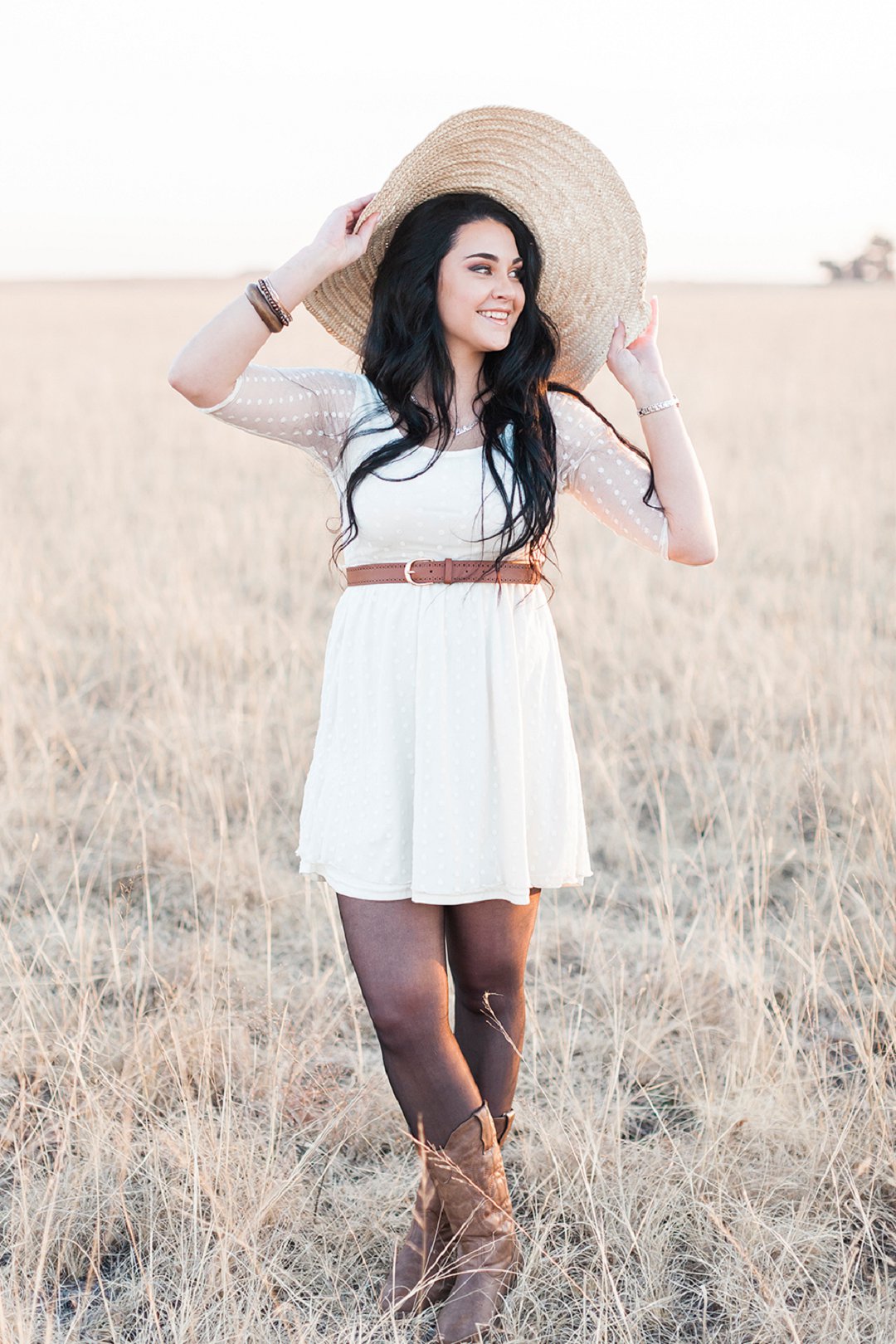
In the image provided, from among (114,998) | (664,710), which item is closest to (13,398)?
(664,710)

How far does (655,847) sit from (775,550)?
425 cm

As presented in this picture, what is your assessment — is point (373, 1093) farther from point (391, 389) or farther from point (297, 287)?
point (297, 287)

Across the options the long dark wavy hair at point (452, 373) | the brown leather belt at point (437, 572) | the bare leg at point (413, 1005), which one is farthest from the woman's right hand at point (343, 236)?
the bare leg at point (413, 1005)

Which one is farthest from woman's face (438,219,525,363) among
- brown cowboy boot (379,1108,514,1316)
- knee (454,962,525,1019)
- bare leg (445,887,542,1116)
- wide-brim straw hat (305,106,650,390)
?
brown cowboy boot (379,1108,514,1316)

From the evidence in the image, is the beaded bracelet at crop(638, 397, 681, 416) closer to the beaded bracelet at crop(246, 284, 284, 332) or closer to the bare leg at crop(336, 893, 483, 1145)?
the beaded bracelet at crop(246, 284, 284, 332)

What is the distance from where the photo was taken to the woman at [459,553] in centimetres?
237

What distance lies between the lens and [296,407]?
2.53m

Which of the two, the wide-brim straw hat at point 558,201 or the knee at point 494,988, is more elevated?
the wide-brim straw hat at point 558,201

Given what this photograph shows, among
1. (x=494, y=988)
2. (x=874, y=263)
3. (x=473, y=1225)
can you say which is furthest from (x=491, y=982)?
(x=874, y=263)

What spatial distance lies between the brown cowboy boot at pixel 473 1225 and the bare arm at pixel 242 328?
159 cm

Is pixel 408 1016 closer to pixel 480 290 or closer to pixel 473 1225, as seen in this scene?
pixel 473 1225

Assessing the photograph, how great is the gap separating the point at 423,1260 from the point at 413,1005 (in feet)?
1.98

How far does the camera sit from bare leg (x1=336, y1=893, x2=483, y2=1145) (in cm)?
232

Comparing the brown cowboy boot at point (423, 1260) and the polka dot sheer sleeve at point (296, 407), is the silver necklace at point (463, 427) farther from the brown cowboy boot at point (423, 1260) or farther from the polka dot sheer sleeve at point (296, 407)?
the brown cowboy boot at point (423, 1260)
